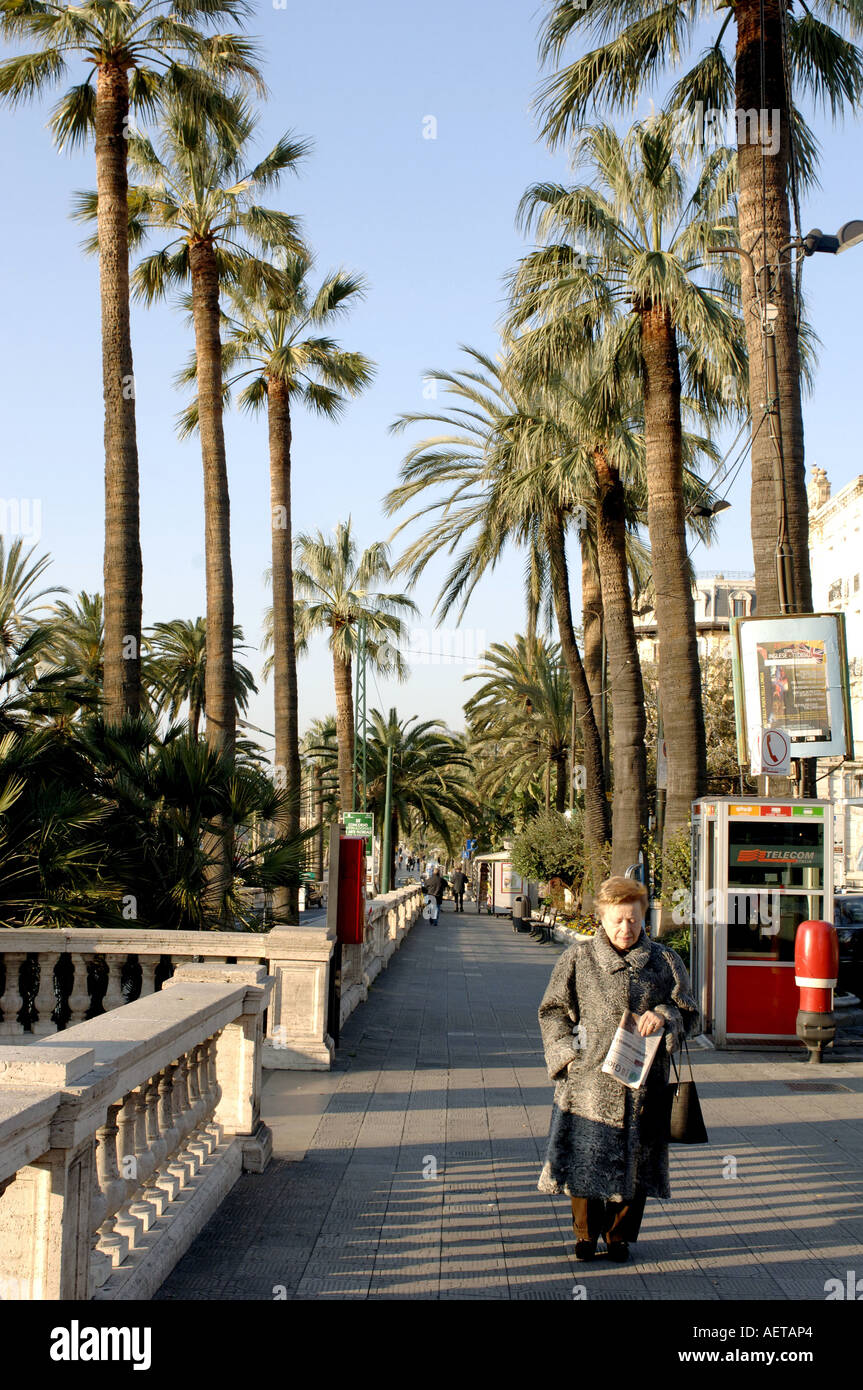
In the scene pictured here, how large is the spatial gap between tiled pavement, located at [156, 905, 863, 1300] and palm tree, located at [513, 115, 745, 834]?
669 cm

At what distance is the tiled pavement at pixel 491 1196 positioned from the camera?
5316 mm

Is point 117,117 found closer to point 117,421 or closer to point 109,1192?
point 117,421

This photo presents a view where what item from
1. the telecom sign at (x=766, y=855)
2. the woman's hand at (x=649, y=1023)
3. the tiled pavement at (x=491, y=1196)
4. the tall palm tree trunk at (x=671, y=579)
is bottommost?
the tiled pavement at (x=491, y=1196)

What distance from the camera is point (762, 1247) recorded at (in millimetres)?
5891

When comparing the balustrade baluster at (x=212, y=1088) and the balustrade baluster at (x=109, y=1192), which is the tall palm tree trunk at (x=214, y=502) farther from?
the balustrade baluster at (x=109, y=1192)

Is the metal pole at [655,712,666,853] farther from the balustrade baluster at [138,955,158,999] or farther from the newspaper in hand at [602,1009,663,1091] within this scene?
the newspaper in hand at [602,1009,663,1091]

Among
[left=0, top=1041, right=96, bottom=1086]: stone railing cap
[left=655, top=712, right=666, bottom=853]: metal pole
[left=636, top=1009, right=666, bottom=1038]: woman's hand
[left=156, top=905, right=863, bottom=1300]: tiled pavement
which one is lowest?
[left=156, top=905, right=863, bottom=1300]: tiled pavement

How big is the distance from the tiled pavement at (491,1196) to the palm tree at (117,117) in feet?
20.1

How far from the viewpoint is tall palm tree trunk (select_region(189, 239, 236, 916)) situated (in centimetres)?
2055

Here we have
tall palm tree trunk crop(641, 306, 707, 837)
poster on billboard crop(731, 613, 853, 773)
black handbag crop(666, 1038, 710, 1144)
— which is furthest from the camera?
tall palm tree trunk crop(641, 306, 707, 837)

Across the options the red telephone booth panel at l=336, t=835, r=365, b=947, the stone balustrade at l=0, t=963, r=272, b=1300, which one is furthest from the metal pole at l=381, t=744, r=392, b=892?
the stone balustrade at l=0, t=963, r=272, b=1300

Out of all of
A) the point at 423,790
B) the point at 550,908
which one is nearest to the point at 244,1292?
the point at 550,908

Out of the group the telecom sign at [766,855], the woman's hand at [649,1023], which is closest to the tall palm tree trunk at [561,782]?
the telecom sign at [766,855]
